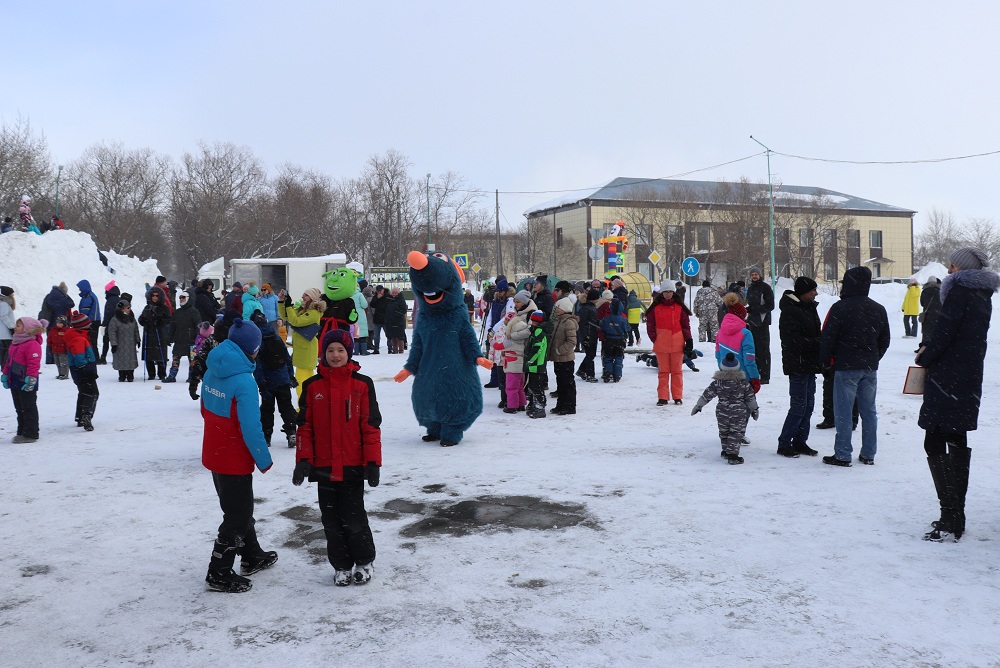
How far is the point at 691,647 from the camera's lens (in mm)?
3832

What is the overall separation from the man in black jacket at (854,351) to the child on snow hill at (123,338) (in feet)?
40.3

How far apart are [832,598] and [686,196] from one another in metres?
57.0

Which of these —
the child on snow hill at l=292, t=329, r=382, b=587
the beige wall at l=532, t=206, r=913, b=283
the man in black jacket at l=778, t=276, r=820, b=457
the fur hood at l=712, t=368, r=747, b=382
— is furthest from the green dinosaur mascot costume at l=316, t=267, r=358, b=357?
the beige wall at l=532, t=206, r=913, b=283

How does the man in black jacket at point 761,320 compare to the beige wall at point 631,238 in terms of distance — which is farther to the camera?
the beige wall at point 631,238

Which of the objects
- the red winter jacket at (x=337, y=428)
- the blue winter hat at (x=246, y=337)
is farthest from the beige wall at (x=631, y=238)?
the red winter jacket at (x=337, y=428)

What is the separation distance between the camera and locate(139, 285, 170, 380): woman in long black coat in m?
14.7

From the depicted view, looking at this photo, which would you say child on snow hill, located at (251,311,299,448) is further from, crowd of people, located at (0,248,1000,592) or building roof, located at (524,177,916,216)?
building roof, located at (524,177,916,216)

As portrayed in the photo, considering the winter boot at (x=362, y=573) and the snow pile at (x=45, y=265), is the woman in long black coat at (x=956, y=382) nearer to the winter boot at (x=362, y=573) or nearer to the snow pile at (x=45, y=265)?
the winter boot at (x=362, y=573)

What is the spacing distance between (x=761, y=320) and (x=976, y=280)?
8.40m

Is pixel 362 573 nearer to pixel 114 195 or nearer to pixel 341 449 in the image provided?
pixel 341 449

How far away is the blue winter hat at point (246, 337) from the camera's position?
16.1 ft

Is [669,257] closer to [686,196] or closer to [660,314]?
[686,196]

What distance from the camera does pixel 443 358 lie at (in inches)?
346

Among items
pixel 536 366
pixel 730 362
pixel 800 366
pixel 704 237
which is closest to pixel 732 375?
pixel 730 362
